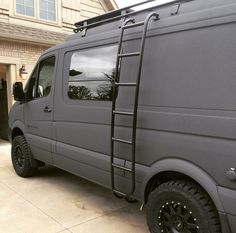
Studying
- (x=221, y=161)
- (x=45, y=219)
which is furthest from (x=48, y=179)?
(x=221, y=161)

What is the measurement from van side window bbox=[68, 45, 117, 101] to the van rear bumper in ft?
5.37

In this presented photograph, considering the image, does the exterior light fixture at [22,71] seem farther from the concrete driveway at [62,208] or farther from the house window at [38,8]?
the concrete driveway at [62,208]

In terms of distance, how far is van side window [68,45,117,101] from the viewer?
3494 millimetres

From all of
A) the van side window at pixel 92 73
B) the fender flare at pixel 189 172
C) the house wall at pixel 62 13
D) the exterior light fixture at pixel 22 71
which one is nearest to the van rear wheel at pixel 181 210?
the fender flare at pixel 189 172

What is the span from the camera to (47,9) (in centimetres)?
998

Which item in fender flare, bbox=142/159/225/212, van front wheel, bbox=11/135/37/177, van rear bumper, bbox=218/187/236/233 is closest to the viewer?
van rear bumper, bbox=218/187/236/233

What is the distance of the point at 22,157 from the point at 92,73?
239 cm

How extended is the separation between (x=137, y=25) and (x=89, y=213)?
7.67ft

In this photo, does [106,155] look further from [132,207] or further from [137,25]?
[137,25]

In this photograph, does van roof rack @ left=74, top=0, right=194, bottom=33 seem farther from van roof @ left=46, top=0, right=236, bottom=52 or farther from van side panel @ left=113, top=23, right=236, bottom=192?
van side panel @ left=113, top=23, right=236, bottom=192

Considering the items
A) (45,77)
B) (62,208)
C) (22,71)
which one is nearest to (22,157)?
Answer: (45,77)

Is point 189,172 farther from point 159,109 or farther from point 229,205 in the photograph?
point 159,109

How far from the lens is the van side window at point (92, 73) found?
3494mm

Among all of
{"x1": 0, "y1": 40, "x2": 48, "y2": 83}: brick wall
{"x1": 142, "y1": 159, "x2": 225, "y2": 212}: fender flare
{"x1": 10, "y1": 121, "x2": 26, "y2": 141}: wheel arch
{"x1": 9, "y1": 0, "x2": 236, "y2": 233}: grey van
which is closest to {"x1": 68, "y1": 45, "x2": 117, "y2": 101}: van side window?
{"x1": 9, "y1": 0, "x2": 236, "y2": 233}: grey van
